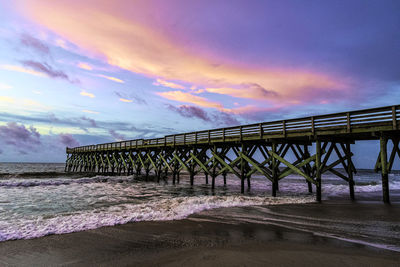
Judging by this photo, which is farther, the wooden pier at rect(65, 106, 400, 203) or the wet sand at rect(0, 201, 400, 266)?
the wooden pier at rect(65, 106, 400, 203)

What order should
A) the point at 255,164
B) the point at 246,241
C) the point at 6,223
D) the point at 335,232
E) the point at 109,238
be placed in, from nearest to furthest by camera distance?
the point at 246,241, the point at 109,238, the point at 335,232, the point at 6,223, the point at 255,164

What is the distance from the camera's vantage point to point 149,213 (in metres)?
6.86

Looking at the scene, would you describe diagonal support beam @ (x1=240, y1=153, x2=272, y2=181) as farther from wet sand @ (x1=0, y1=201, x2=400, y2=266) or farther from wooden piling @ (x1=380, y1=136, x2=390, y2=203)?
wet sand @ (x1=0, y1=201, x2=400, y2=266)

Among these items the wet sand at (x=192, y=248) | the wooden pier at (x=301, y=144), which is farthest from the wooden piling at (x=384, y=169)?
the wet sand at (x=192, y=248)

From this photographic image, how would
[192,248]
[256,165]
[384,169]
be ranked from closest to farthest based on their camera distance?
[192,248], [384,169], [256,165]

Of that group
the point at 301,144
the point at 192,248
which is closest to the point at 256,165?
→ the point at 301,144

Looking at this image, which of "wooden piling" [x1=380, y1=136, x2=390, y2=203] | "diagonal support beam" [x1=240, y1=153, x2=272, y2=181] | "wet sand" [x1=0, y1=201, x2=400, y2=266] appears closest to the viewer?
"wet sand" [x1=0, y1=201, x2=400, y2=266]

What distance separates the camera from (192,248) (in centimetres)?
396

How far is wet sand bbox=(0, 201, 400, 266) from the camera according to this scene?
3.38m

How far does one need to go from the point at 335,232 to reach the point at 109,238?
16.4 ft

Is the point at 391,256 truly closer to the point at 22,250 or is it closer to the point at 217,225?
the point at 217,225

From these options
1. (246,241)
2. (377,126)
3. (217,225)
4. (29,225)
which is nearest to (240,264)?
(246,241)

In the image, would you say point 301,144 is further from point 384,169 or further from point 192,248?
point 192,248

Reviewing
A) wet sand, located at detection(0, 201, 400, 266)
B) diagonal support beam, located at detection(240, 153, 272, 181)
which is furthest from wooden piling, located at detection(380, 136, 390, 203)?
wet sand, located at detection(0, 201, 400, 266)
